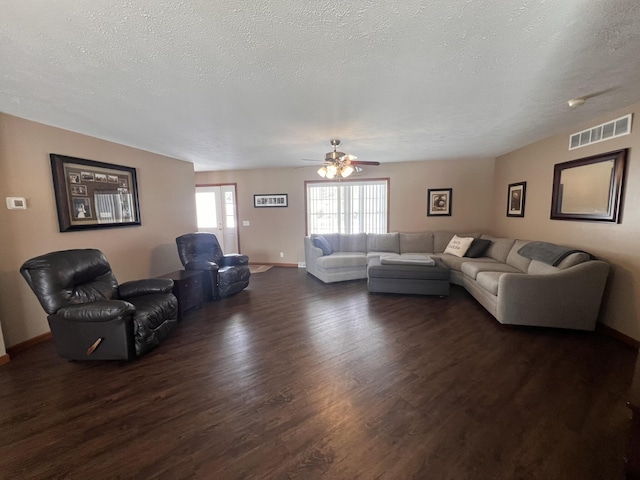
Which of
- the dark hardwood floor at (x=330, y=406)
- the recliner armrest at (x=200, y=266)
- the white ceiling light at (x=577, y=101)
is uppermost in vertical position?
the white ceiling light at (x=577, y=101)

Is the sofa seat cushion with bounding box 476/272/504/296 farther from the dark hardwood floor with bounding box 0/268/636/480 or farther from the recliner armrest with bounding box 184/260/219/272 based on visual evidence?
the recliner armrest with bounding box 184/260/219/272

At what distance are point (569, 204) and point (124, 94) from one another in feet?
17.0

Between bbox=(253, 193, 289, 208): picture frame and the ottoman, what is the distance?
3016 mm

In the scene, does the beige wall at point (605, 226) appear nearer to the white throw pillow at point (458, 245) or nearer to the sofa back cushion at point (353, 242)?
the white throw pillow at point (458, 245)

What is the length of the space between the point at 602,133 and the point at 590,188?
0.61 m

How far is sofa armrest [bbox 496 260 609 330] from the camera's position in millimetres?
2682

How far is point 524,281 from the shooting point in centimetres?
283

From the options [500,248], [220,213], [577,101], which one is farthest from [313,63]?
[220,213]

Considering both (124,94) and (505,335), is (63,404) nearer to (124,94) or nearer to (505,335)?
(124,94)

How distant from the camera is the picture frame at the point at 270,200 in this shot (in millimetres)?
6199

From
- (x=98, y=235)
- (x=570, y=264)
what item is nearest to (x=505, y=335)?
(x=570, y=264)

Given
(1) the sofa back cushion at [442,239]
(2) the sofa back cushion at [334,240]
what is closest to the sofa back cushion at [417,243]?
(1) the sofa back cushion at [442,239]

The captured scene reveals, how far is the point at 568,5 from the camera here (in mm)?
1254

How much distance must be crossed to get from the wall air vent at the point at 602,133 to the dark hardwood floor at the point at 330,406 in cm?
222
